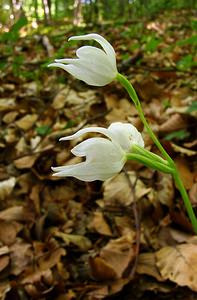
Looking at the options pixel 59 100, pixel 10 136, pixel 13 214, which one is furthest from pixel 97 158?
pixel 59 100

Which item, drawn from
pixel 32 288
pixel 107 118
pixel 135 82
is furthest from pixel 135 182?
pixel 135 82

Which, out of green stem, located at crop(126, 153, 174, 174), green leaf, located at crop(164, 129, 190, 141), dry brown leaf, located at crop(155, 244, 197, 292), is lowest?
dry brown leaf, located at crop(155, 244, 197, 292)

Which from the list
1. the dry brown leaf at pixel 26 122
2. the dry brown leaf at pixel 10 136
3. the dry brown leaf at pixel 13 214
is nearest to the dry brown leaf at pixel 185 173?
the dry brown leaf at pixel 13 214

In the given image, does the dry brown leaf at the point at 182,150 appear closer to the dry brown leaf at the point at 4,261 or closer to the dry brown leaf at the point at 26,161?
the dry brown leaf at the point at 26,161

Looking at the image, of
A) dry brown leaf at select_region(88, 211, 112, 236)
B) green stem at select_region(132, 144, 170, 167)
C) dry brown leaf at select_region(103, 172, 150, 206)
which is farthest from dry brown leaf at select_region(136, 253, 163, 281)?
green stem at select_region(132, 144, 170, 167)

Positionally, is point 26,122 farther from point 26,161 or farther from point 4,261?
point 4,261

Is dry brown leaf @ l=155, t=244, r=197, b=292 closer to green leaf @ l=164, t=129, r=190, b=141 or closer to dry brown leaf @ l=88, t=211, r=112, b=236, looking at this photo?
dry brown leaf @ l=88, t=211, r=112, b=236
